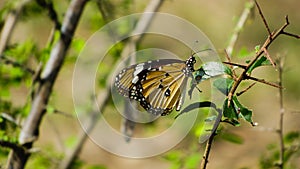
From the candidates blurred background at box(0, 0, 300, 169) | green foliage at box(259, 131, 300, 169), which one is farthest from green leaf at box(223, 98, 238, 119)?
blurred background at box(0, 0, 300, 169)

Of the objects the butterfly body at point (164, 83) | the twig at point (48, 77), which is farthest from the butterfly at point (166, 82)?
the twig at point (48, 77)

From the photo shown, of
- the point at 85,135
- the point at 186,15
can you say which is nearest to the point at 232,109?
the point at 85,135

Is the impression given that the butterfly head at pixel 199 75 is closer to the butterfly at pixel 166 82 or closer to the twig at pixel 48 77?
the butterfly at pixel 166 82

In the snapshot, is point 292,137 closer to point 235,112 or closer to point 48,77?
point 48,77

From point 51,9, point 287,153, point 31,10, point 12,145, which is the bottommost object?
point 12,145

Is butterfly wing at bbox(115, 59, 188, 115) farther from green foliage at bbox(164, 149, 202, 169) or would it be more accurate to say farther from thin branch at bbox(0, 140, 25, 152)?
green foliage at bbox(164, 149, 202, 169)

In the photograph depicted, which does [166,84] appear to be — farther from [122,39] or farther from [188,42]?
[122,39]

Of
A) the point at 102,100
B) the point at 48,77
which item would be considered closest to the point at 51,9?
the point at 48,77
